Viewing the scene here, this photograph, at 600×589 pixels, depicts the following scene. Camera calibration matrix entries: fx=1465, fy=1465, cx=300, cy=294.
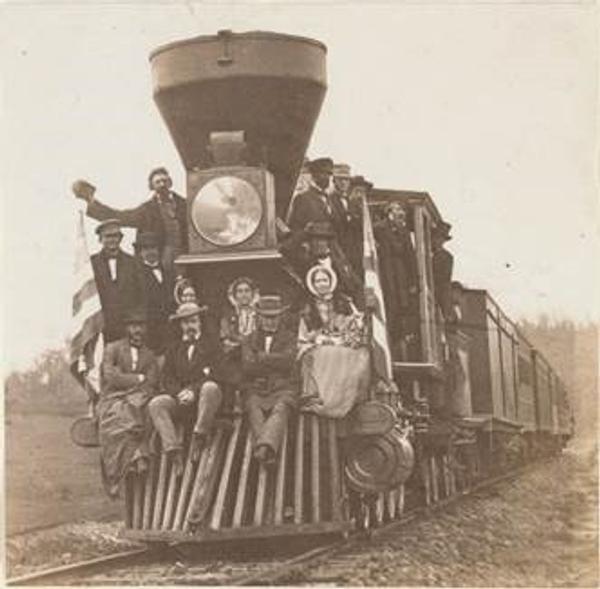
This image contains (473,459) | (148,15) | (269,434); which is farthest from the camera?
(473,459)

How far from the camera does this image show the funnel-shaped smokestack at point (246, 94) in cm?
855

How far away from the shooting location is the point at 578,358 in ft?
29.5

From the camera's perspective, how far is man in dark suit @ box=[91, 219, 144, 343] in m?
8.90

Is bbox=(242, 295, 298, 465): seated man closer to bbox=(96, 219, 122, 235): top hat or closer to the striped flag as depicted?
the striped flag

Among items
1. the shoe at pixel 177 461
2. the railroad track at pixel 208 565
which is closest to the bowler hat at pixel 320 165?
the shoe at pixel 177 461

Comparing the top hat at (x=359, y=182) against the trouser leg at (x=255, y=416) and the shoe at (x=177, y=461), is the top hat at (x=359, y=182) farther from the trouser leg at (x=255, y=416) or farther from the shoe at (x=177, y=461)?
the shoe at (x=177, y=461)

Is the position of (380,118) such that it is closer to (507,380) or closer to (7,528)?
(507,380)

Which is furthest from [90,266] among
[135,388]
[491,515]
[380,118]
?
[491,515]

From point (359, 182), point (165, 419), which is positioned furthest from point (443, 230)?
point (165, 419)

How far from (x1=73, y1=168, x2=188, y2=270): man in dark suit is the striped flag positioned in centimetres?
110

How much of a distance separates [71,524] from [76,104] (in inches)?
103

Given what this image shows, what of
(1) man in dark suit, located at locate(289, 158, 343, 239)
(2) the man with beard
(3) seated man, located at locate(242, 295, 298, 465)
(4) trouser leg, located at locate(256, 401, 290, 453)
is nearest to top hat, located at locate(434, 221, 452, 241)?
(2) the man with beard

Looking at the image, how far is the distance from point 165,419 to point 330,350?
1053 mm

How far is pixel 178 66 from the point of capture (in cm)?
871
